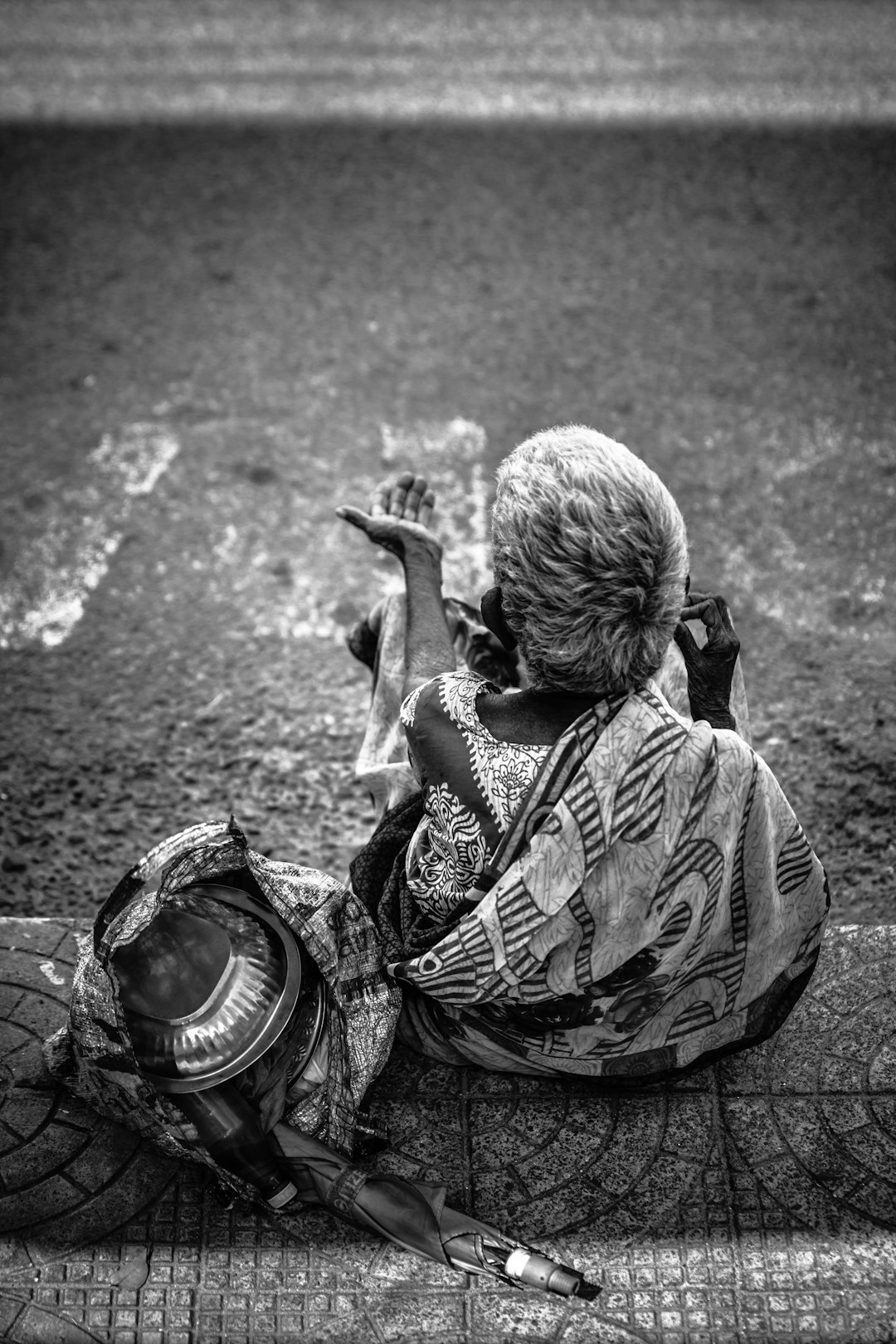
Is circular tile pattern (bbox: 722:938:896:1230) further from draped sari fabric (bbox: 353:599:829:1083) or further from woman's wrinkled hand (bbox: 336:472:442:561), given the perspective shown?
woman's wrinkled hand (bbox: 336:472:442:561)

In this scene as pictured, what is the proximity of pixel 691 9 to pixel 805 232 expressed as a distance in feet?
7.59

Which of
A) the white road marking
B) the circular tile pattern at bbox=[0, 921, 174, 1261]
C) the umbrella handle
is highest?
the white road marking

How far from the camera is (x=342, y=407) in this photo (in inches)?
160

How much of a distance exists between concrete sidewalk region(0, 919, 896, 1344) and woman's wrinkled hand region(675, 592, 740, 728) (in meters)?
0.59

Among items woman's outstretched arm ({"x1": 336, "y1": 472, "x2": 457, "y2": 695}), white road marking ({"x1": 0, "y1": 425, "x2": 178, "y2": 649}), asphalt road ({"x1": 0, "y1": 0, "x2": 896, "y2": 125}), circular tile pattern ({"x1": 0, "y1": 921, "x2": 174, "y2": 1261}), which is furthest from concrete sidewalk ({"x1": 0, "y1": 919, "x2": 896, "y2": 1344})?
asphalt road ({"x1": 0, "y1": 0, "x2": 896, "y2": 125})

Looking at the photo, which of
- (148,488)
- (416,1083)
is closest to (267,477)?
(148,488)

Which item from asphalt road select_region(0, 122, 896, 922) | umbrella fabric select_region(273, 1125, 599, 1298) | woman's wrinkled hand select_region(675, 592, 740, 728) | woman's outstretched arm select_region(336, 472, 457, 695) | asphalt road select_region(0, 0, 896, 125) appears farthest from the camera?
asphalt road select_region(0, 0, 896, 125)

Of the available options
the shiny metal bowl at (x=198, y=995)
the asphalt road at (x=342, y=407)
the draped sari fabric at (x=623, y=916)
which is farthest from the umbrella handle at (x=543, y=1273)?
the asphalt road at (x=342, y=407)

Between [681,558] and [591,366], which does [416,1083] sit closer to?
[681,558]

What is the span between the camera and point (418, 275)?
4.59 metres

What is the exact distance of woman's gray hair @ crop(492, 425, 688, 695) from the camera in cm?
177

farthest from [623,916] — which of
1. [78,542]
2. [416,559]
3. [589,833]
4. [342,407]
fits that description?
[342,407]

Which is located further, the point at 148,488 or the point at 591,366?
the point at 591,366

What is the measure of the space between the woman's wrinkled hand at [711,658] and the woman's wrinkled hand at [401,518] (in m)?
0.56
